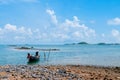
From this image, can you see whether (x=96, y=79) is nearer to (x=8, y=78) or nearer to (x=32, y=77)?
(x=32, y=77)

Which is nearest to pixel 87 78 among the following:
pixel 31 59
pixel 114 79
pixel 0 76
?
pixel 114 79

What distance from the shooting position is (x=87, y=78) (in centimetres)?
1972

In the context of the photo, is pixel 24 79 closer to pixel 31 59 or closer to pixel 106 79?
pixel 106 79

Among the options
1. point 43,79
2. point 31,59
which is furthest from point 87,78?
point 31,59

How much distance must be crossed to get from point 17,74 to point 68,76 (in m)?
3.92

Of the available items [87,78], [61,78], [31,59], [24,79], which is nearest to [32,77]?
[24,79]

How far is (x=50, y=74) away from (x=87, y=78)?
2901 mm

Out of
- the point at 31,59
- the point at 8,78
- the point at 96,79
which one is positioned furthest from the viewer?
the point at 31,59

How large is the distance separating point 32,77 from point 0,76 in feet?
7.52

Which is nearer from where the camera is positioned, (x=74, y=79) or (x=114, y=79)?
(x=74, y=79)

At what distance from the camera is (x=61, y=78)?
18.8m

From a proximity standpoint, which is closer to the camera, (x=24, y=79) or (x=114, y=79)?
(x=24, y=79)

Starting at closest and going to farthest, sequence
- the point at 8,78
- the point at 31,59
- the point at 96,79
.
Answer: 1. the point at 8,78
2. the point at 96,79
3. the point at 31,59

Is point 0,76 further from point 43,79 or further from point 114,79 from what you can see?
point 114,79
